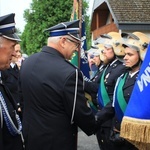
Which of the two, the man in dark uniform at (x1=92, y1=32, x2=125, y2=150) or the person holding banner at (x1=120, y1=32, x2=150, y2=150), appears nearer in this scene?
the person holding banner at (x1=120, y1=32, x2=150, y2=150)

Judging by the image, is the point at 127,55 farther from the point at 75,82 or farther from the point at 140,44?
the point at 75,82

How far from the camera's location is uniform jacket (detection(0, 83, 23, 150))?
9.40ft

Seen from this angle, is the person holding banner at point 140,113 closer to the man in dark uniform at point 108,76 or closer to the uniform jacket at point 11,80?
the man in dark uniform at point 108,76

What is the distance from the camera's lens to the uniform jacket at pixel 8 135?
2865 millimetres

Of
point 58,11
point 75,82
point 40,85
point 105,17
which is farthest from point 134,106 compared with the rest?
point 58,11

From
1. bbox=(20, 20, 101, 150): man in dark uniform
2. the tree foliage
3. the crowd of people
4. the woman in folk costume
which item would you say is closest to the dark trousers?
the woman in folk costume

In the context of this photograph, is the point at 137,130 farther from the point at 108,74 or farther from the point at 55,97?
the point at 108,74

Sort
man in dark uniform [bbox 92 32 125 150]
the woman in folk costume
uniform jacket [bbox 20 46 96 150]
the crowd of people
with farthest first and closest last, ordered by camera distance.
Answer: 1. man in dark uniform [bbox 92 32 125 150]
2. the woman in folk costume
3. uniform jacket [bbox 20 46 96 150]
4. the crowd of people

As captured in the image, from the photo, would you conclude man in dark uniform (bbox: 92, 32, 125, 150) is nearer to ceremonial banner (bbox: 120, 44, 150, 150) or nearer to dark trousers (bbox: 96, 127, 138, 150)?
dark trousers (bbox: 96, 127, 138, 150)

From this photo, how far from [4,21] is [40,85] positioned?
66 cm

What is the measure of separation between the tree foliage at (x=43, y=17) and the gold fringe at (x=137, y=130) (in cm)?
3661

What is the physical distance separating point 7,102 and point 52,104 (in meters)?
0.41

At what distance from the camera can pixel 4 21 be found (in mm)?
2969

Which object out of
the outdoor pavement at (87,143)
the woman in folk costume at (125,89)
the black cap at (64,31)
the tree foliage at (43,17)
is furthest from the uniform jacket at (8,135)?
the tree foliage at (43,17)
